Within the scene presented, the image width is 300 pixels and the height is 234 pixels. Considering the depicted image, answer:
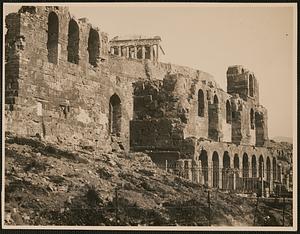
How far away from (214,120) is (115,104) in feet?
13.7

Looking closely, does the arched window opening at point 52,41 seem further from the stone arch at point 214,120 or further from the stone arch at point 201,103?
the stone arch at point 214,120

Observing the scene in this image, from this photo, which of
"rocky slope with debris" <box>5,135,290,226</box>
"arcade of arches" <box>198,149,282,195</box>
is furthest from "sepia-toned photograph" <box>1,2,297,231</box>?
"arcade of arches" <box>198,149,282,195</box>

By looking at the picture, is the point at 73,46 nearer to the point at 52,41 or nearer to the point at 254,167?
the point at 52,41

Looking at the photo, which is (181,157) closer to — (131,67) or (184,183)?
(184,183)

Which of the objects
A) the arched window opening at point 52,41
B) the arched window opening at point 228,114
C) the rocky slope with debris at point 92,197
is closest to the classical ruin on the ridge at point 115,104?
the arched window opening at point 52,41

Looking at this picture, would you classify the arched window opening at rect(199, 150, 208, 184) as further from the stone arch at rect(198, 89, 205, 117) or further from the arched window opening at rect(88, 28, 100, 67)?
the arched window opening at rect(88, 28, 100, 67)

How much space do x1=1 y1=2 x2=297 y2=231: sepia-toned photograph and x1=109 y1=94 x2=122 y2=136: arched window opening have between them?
17.6 inches

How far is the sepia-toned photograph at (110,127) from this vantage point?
11641 mm

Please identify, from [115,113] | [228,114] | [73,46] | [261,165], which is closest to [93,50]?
[73,46]

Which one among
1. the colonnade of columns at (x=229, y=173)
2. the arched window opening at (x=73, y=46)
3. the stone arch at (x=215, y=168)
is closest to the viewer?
the colonnade of columns at (x=229, y=173)

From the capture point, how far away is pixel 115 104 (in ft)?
54.1

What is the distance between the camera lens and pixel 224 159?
710 inches

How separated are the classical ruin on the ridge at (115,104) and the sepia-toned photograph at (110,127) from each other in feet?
0.14

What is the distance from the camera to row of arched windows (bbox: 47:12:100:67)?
1400 centimetres
